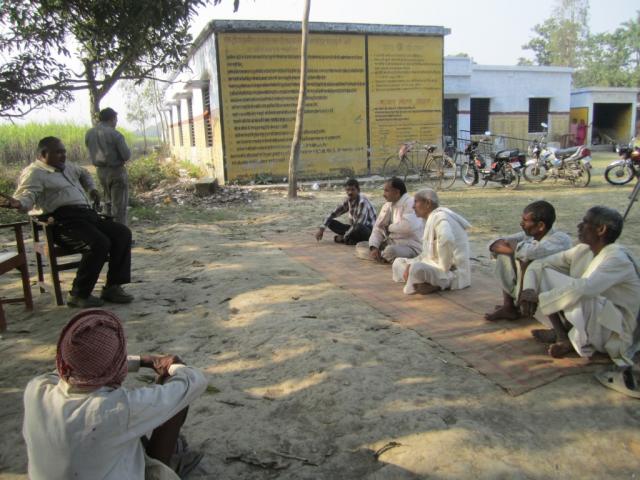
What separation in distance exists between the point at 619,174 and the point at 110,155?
10.9 metres

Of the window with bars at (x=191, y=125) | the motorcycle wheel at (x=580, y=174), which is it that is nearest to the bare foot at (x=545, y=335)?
the motorcycle wheel at (x=580, y=174)

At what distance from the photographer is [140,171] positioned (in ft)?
45.9

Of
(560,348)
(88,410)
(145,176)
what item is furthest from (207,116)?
(88,410)

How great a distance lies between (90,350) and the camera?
1480 mm

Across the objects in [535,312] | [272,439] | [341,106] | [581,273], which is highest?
[341,106]

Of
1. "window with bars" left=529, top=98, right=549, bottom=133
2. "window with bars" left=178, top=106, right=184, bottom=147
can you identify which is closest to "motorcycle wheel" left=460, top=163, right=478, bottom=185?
"window with bars" left=529, top=98, right=549, bottom=133

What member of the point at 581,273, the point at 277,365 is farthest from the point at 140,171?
the point at 581,273

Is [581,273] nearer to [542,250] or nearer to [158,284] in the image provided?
[542,250]

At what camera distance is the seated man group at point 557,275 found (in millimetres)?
2695

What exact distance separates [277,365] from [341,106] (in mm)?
11435

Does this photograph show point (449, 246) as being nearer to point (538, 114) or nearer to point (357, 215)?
point (357, 215)

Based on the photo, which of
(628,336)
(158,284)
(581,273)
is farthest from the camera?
(158,284)

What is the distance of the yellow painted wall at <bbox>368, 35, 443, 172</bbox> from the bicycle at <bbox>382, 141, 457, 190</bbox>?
30 centimetres

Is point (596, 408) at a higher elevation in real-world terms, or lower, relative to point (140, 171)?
lower
